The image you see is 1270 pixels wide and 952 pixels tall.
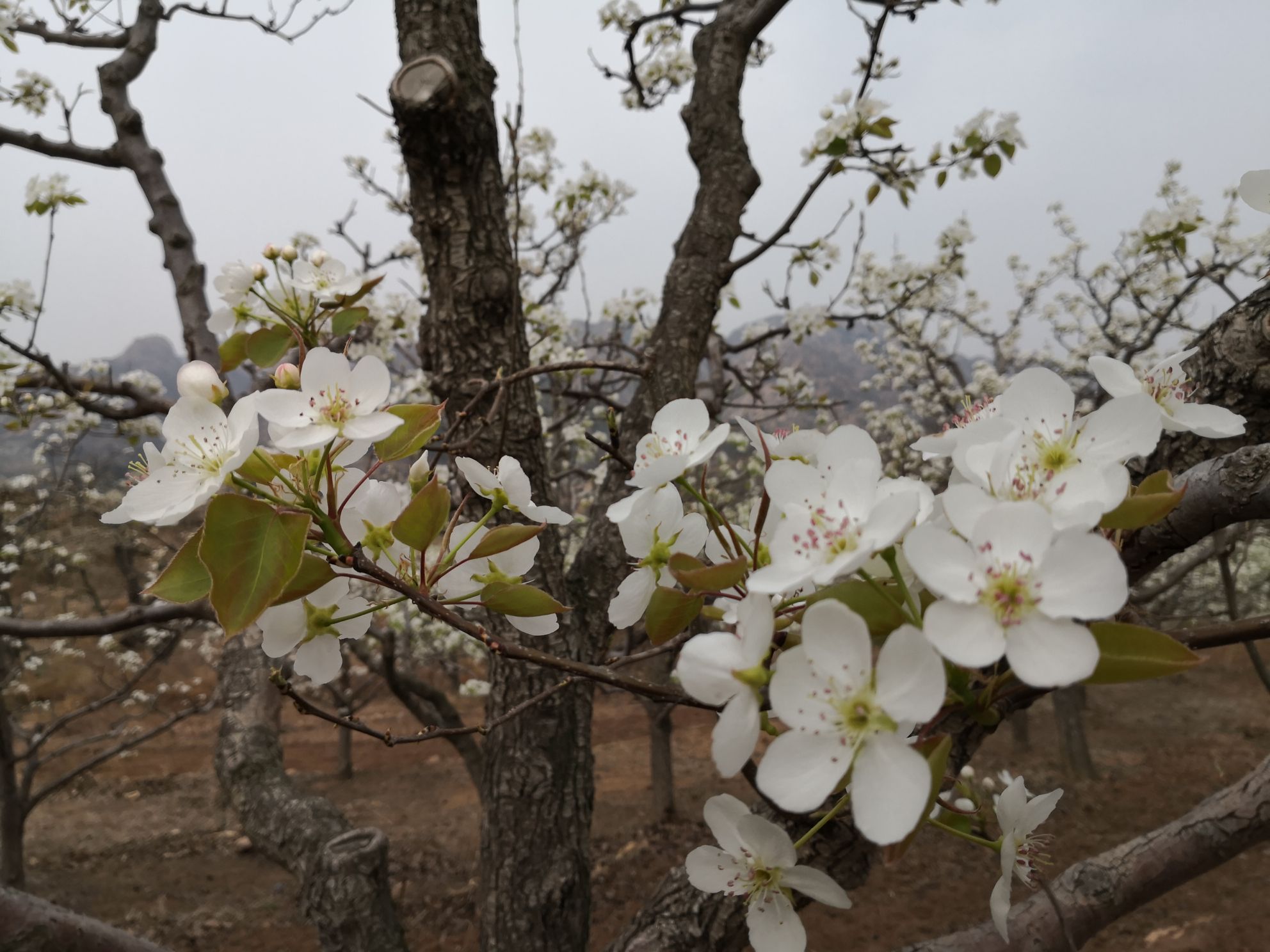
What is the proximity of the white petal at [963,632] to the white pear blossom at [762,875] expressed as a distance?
23cm

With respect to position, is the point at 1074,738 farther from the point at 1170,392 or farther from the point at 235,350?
the point at 235,350

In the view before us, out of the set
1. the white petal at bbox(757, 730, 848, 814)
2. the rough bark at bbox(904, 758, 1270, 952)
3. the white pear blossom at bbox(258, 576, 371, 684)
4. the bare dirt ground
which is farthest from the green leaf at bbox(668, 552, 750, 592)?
the bare dirt ground

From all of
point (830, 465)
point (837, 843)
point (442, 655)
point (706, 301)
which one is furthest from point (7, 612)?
point (830, 465)

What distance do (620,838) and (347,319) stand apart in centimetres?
511

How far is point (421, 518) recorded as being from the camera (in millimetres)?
595

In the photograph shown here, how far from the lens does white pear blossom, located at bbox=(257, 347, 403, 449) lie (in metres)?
0.55

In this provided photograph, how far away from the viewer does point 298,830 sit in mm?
2146

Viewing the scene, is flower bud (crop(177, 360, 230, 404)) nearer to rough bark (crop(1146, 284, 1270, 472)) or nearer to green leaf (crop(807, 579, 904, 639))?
green leaf (crop(807, 579, 904, 639))

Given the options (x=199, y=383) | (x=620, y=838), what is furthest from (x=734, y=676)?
(x=620, y=838)

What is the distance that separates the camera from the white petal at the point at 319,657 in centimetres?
69

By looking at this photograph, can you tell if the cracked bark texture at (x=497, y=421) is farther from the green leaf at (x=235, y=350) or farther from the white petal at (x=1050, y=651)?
the white petal at (x=1050, y=651)

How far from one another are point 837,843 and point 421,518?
41.6 inches

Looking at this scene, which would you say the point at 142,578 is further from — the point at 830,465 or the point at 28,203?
the point at 830,465

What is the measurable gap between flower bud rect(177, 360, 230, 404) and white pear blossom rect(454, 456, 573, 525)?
0.23m
